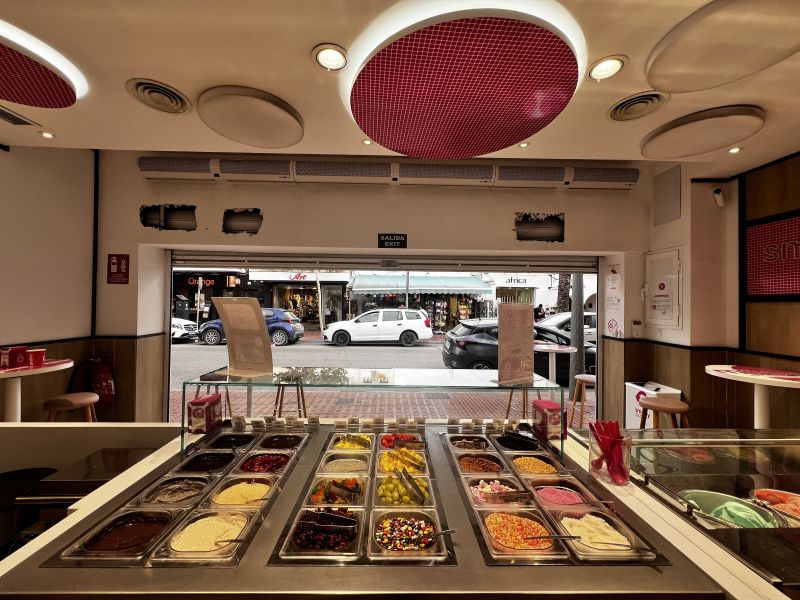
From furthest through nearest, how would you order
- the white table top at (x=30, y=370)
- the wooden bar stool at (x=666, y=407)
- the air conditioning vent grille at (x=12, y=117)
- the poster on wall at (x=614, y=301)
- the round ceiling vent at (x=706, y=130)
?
1. the poster on wall at (x=614, y=301)
2. the wooden bar stool at (x=666, y=407)
3. the white table top at (x=30, y=370)
4. the air conditioning vent grille at (x=12, y=117)
5. the round ceiling vent at (x=706, y=130)

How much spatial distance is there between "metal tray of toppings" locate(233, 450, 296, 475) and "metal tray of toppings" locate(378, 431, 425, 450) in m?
0.41

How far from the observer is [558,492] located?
1.45 metres

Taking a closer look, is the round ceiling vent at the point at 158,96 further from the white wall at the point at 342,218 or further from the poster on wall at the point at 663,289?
the poster on wall at the point at 663,289

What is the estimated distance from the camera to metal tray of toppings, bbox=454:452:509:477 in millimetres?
1559

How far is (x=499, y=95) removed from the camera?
186 cm

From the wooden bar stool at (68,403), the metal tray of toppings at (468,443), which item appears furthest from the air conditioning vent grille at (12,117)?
the metal tray of toppings at (468,443)

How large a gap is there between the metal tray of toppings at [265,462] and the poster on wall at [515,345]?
103cm

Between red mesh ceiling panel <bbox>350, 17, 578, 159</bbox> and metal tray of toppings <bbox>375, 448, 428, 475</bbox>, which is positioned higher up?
red mesh ceiling panel <bbox>350, 17, 578, 159</bbox>

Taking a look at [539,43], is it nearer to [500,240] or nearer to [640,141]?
[640,141]

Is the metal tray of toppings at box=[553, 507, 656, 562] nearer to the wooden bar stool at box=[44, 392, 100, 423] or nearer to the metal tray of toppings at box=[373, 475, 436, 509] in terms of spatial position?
the metal tray of toppings at box=[373, 475, 436, 509]

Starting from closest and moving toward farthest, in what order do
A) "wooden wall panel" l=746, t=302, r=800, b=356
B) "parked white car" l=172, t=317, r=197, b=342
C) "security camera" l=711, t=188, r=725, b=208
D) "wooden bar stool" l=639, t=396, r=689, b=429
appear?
"wooden wall panel" l=746, t=302, r=800, b=356 → "wooden bar stool" l=639, t=396, r=689, b=429 → "security camera" l=711, t=188, r=725, b=208 → "parked white car" l=172, t=317, r=197, b=342

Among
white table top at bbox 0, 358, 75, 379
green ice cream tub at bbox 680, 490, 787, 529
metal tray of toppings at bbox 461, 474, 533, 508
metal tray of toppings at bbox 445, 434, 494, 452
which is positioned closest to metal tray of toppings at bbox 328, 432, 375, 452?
metal tray of toppings at bbox 445, 434, 494, 452

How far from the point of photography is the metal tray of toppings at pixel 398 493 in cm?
135

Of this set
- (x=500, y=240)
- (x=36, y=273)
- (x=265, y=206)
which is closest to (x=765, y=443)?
(x=500, y=240)
